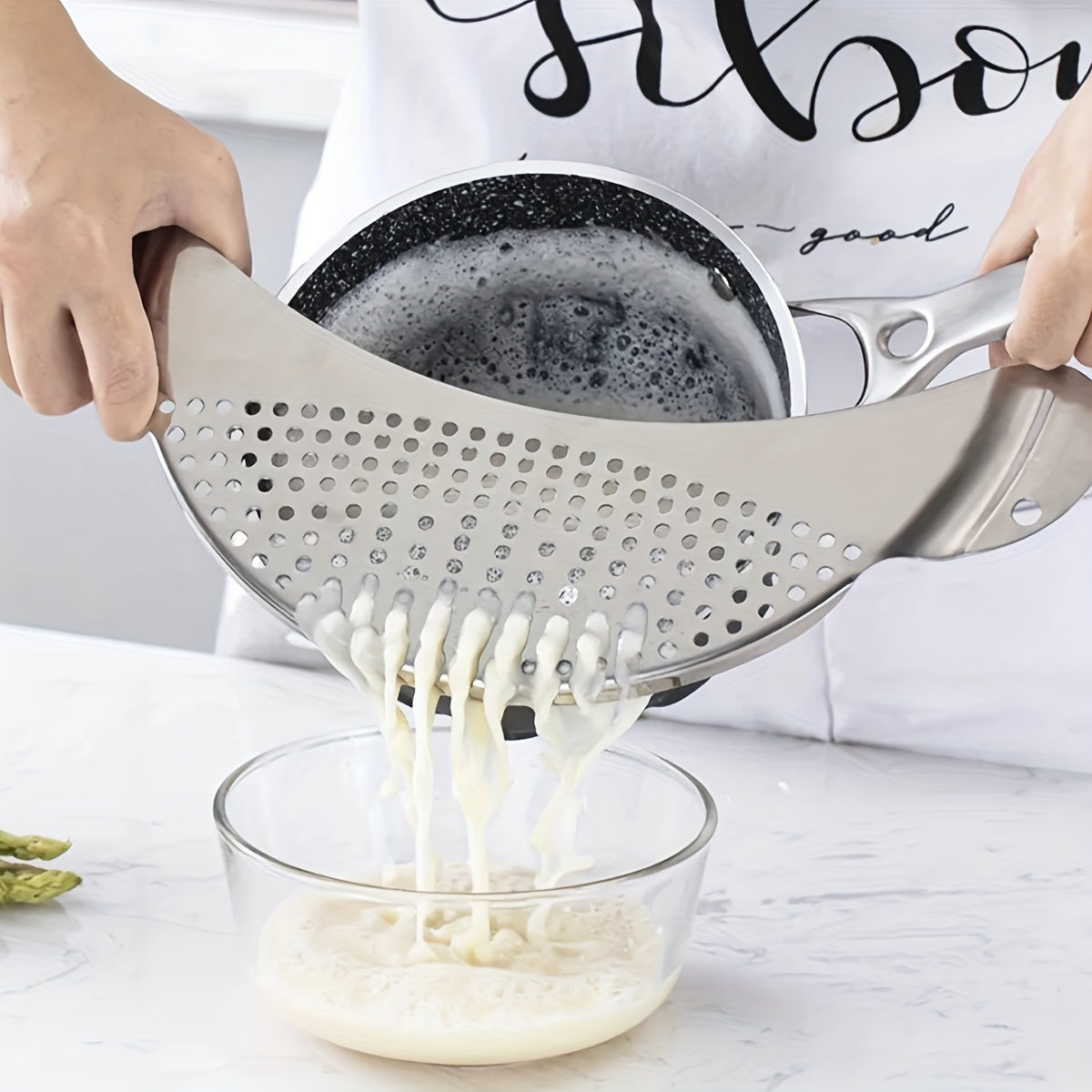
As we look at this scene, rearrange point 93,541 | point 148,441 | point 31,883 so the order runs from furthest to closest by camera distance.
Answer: point 93,541
point 148,441
point 31,883

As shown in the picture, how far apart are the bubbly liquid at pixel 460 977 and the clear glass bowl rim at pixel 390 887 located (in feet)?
0.04

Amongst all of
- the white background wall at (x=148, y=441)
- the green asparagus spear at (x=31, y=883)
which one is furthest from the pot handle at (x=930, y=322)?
the white background wall at (x=148, y=441)

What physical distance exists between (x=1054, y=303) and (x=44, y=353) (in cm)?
36

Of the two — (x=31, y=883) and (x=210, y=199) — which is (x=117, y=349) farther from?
(x=31, y=883)

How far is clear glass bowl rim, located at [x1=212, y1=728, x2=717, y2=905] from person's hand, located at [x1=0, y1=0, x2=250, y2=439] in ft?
0.50

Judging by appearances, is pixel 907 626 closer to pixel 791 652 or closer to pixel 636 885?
pixel 791 652

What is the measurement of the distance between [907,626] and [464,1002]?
419mm

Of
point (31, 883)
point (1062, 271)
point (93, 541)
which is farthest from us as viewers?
point (93, 541)

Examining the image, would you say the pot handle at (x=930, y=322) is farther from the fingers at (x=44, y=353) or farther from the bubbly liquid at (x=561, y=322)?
the fingers at (x=44, y=353)

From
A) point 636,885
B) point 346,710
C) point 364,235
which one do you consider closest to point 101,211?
point 364,235

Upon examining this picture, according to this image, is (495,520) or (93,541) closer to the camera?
(495,520)

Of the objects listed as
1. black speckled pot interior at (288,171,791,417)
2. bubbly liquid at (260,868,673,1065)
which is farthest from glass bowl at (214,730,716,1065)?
black speckled pot interior at (288,171,791,417)

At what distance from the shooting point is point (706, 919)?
0.68 metres

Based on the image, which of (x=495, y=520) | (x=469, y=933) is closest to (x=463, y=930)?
(x=469, y=933)
